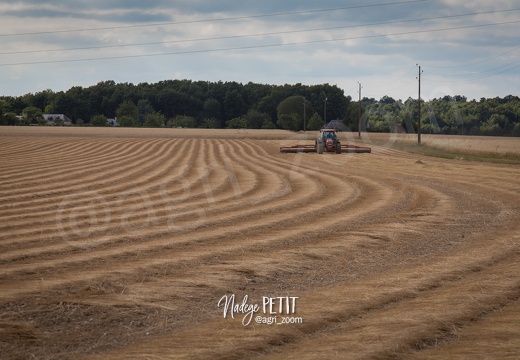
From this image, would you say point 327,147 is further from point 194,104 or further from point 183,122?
point 194,104

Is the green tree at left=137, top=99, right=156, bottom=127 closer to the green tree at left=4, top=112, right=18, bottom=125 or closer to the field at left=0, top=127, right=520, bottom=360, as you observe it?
the green tree at left=4, top=112, right=18, bottom=125

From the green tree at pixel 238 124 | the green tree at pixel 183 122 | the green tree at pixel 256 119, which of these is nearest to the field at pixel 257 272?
the green tree at pixel 238 124

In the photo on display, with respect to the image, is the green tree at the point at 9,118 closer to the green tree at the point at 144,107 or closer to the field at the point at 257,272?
the green tree at the point at 144,107

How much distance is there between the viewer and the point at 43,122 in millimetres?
117188

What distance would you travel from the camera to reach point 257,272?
30.1 feet

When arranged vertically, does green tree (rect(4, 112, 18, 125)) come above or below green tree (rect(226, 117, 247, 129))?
above

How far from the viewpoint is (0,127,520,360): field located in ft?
20.8

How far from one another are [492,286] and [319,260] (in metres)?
2.67

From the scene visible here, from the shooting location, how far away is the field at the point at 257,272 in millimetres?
6344

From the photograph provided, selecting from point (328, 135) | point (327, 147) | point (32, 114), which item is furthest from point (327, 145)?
point (32, 114)

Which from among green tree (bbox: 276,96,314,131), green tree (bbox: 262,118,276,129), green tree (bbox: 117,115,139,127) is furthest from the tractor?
green tree (bbox: 117,115,139,127)

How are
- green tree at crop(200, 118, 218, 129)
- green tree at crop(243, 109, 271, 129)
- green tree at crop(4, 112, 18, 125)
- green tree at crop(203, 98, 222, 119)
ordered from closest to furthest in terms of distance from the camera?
green tree at crop(4, 112, 18, 125) < green tree at crop(243, 109, 271, 129) < green tree at crop(200, 118, 218, 129) < green tree at crop(203, 98, 222, 119)

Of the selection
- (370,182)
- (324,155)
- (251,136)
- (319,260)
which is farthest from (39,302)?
(251,136)

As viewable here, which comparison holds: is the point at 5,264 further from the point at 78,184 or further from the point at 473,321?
the point at 78,184
